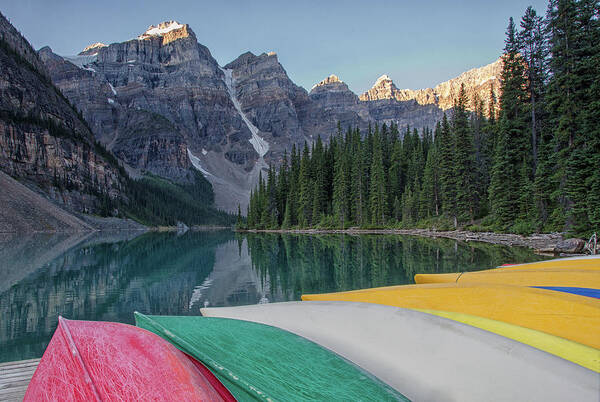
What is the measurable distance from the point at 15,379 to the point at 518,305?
4.44 meters

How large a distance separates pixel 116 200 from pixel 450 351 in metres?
93.8

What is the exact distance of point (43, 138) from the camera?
69.1 metres

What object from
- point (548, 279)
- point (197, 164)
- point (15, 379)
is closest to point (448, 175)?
point (548, 279)

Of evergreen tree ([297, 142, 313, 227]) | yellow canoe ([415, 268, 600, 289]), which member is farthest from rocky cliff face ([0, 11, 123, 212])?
yellow canoe ([415, 268, 600, 289])

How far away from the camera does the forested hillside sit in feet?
54.0

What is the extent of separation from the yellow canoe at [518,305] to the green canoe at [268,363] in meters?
1.22

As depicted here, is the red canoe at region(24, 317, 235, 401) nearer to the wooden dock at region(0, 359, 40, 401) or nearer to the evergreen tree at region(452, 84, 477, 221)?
the wooden dock at region(0, 359, 40, 401)

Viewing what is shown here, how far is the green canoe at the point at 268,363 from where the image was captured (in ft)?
5.33

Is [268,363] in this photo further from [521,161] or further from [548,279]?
[521,161]

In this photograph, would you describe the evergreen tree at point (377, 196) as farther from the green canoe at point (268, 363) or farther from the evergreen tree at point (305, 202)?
the green canoe at point (268, 363)

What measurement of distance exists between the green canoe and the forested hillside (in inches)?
706

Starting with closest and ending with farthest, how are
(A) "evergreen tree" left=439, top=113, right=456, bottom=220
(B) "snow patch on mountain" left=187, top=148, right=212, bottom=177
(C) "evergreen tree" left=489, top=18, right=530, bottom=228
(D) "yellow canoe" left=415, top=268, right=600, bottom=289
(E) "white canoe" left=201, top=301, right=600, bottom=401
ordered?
(E) "white canoe" left=201, top=301, right=600, bottom=401
(D) "yellow canoe" left=415, top=268, right=600, bottom=289
(C) "evergreen tree" left=489, top=18, right=530, bottom=228
(A) "evergreen tree" left=439, top=113, right=456, bottom=220
(B) "snow patch on mountain" left=187, top=148, right=212, bottom=177

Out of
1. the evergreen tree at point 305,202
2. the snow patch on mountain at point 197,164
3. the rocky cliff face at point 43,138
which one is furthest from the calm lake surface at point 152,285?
the snow patch on mountain at point 197,164

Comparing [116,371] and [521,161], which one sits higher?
[521,161]
